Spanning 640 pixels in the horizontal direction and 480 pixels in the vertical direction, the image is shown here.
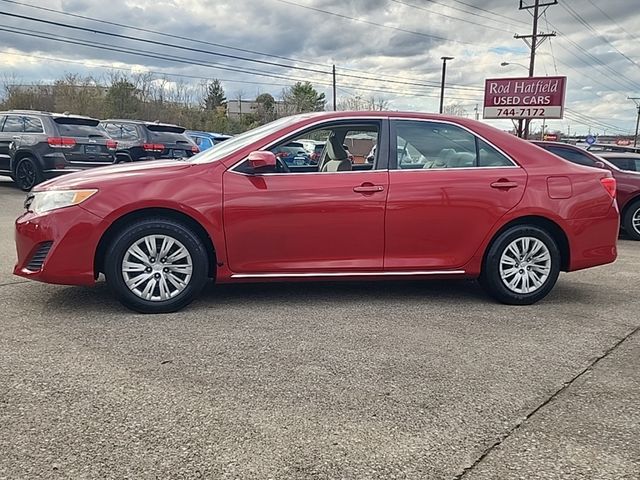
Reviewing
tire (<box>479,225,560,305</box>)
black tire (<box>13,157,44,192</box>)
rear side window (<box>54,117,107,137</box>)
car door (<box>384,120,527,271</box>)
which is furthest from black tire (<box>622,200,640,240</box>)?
black tire (<box>13,157,44,192</box>)

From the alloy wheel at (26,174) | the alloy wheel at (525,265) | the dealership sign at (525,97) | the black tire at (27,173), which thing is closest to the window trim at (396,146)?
the alloy wheel at (525,265)

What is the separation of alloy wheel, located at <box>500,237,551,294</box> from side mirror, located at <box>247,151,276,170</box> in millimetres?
2139

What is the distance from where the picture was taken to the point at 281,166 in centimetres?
475

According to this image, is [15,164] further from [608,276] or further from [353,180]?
[608,276]

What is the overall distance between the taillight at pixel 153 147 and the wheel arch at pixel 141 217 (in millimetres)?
9951

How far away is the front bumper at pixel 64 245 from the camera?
14.0 feet

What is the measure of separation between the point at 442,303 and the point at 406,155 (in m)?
1.32

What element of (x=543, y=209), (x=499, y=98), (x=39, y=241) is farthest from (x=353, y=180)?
(x=499, y=98)

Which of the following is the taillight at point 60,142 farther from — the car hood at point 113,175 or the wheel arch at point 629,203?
the wheel arch at point 629,203

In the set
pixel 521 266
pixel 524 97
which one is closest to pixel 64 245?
pixel 521 266

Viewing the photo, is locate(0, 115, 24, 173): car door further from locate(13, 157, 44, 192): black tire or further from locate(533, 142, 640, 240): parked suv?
locate(533, 142, 640, 240): parked suv

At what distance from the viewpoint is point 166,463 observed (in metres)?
2.45

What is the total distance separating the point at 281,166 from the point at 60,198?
67.0 inches

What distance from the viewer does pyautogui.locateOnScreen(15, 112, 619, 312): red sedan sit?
435 centimetres
